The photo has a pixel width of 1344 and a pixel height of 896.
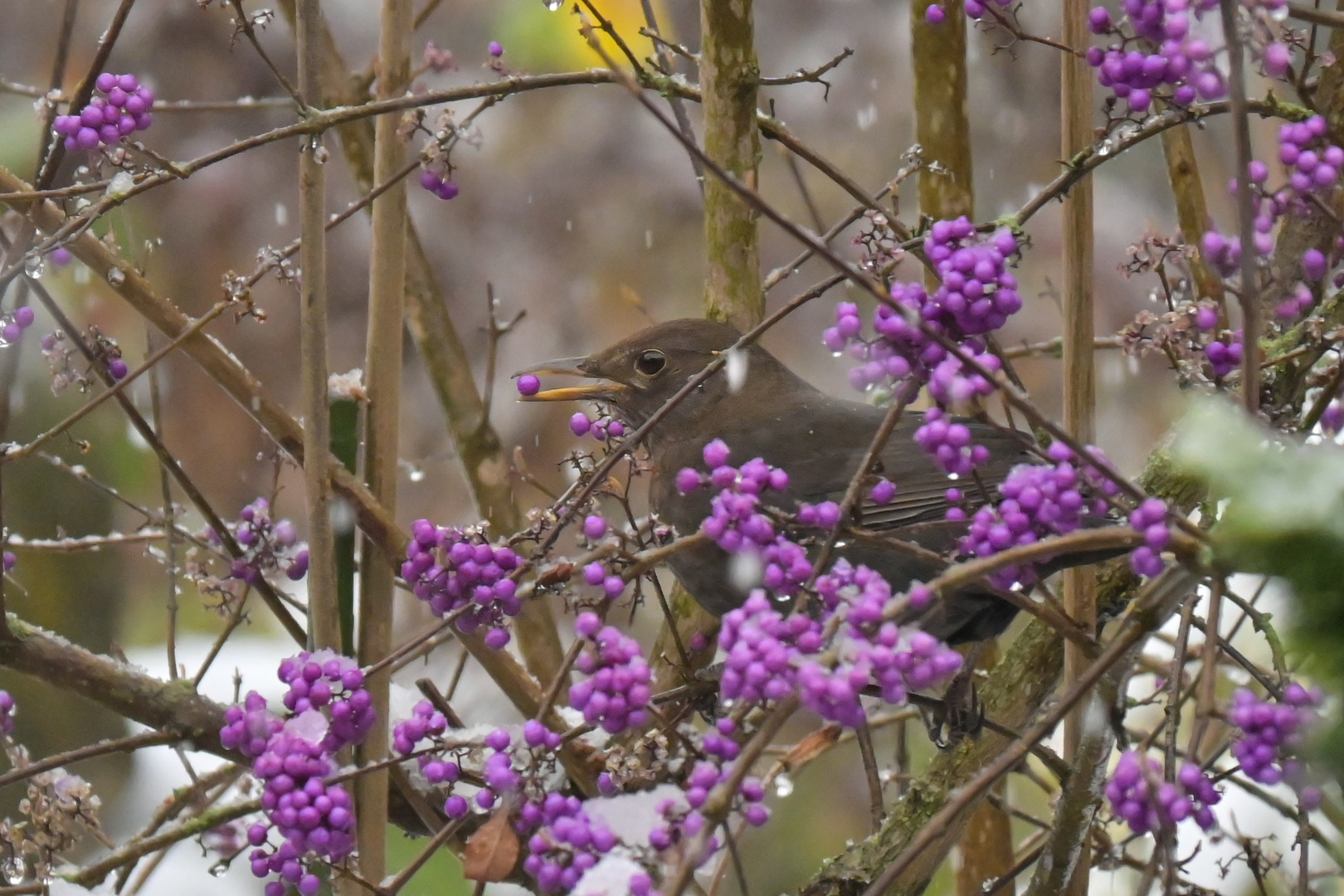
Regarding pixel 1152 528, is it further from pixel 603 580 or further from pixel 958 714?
pixel 958 714

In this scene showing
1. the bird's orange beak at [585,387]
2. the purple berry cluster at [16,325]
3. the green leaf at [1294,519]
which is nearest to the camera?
the green leaf at [1294,519]

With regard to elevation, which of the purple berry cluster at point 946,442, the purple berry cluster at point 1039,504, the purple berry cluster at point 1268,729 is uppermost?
the purple berry cluster at point 946,442

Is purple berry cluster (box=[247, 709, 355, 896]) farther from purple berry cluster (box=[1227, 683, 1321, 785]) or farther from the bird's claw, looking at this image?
the bird's claw

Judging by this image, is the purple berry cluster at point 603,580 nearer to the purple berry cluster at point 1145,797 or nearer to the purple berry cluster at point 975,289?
the purple berry cluster at point 975,289

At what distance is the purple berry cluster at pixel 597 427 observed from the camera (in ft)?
6.39

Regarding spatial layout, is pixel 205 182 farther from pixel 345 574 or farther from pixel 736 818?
pixel 736 818

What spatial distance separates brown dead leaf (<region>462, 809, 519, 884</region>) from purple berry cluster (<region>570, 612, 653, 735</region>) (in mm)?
152

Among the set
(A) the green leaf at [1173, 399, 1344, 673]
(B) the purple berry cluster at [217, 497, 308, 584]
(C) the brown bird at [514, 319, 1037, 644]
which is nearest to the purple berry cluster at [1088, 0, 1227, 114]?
(A) the green leaf at [1173, 399, 1344, 673]

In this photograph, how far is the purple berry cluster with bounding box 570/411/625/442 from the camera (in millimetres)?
1948

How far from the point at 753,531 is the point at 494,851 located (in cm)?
37

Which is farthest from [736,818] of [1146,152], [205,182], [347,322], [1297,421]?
[1146,152]

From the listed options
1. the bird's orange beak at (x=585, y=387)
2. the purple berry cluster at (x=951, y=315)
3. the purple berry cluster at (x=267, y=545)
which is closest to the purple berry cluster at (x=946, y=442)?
the purple berry cluster at (x=951, y=315)

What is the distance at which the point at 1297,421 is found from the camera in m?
1.80

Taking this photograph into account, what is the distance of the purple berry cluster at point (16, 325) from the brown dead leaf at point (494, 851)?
936mm
